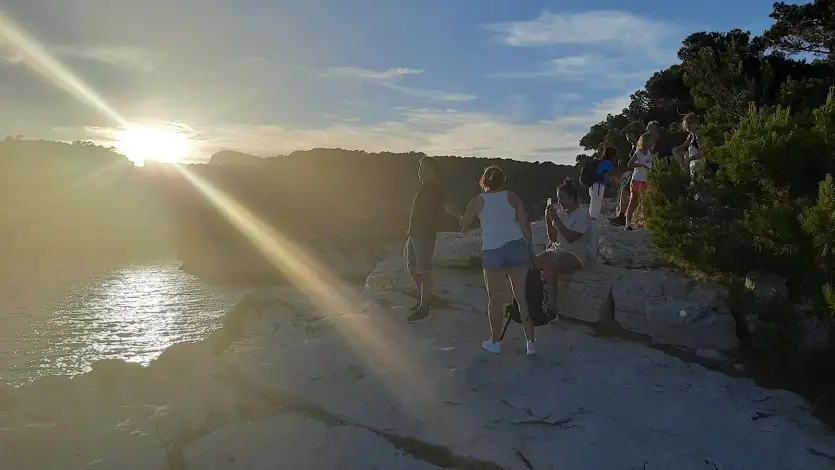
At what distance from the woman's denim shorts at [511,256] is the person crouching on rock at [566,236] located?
1337 mm

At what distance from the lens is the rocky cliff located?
174 inches

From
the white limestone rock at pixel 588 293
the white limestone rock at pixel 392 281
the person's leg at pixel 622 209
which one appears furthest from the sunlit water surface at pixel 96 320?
the person's leg at pixel 622 209

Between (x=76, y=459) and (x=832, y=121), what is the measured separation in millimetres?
7097

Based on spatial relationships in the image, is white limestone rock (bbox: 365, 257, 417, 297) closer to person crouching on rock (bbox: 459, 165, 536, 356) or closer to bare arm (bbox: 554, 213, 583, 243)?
bare arm (bbox: 554, 213, 583, 243)

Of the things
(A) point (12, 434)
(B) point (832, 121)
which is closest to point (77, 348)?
(A) point (12, 434)

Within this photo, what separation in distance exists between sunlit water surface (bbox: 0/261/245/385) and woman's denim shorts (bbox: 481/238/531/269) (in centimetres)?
836

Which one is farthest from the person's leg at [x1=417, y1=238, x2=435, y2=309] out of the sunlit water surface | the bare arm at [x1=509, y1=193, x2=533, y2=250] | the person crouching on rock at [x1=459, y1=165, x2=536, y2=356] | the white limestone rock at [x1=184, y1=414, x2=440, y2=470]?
the sunlit water surface

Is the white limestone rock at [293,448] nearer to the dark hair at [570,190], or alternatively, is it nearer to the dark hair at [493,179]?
the dark hair at [493,179]

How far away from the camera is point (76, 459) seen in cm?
457

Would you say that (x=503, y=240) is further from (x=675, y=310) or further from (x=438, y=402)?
(x=675, y=310)

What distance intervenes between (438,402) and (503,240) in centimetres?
144

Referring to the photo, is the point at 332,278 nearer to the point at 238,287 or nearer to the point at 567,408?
the point at 238,287

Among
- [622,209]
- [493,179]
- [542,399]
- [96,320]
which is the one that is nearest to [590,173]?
[622,209]

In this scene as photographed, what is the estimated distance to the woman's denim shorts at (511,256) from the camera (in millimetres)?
5398
